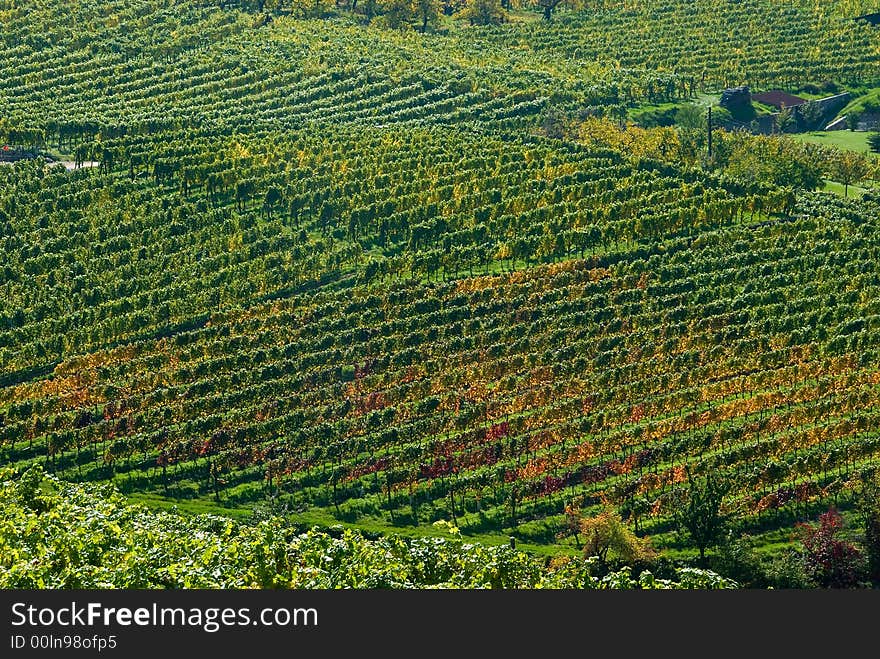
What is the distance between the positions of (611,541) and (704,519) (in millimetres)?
7061

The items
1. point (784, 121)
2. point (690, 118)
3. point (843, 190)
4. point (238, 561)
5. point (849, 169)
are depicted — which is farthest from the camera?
point (784, 121)

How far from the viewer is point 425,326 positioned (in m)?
120

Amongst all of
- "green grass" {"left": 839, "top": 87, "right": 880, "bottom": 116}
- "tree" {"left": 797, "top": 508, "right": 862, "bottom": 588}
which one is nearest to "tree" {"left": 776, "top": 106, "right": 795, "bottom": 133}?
"green grass" {"left": 839, "top": 87, "right": 880, "bottom": 116}

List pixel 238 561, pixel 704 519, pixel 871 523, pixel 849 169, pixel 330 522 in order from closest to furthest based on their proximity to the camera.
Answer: pixel 238 561
pixel 871 523
pixel 704 519
pixel 330 522
pixel 849 169

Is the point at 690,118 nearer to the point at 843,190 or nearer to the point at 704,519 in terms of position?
the point at 843,190

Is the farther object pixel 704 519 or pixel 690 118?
pixel 690 118

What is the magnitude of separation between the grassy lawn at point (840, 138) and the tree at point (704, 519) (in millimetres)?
99083

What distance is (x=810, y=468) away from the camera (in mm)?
97875

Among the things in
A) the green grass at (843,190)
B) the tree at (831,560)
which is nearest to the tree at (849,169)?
the green grass at (843,190)

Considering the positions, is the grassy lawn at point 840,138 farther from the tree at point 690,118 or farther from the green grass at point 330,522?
the green grass at point 330,522

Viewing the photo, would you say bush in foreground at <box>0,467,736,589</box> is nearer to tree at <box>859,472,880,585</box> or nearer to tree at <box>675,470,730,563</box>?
tree at <box>675,470,730,563</box>

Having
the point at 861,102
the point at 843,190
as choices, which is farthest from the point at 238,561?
the point at 861,102

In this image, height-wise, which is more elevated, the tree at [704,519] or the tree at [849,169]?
the tree at [849,169]

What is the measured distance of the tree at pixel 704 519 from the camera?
296ft
